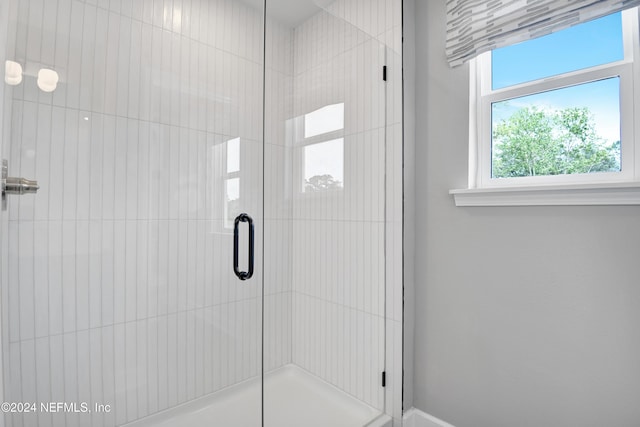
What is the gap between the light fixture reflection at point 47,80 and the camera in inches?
34.2

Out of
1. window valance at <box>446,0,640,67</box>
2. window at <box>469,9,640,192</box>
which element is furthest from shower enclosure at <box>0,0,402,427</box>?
window at <box>469,9,640,192</box>

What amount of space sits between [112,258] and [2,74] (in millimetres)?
520

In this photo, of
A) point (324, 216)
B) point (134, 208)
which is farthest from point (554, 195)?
point (134, 208)

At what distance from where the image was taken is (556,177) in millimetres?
1280

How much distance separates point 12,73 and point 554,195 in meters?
1.75

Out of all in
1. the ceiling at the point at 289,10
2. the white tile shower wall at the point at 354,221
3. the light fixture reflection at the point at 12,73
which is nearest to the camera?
the light fixture reflection at the point at 12,73

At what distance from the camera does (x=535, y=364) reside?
50.4 inches

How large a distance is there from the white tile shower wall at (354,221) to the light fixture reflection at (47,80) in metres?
0.72

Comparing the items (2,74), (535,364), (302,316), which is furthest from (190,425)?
(535,364)

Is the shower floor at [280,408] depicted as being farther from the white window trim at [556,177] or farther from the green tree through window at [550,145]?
the green tree through window at [550,145]

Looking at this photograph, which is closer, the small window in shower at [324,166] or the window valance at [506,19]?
the window valance at [506,19]

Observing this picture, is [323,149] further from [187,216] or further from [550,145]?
[550,145]

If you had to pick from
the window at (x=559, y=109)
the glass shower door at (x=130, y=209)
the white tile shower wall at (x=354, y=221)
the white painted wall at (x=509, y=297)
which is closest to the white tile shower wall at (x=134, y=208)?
the glass shower door at (x=130, y=209)

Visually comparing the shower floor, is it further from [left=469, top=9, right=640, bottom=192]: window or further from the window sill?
[left=469, top=9, right=640, bottom=192]: window
